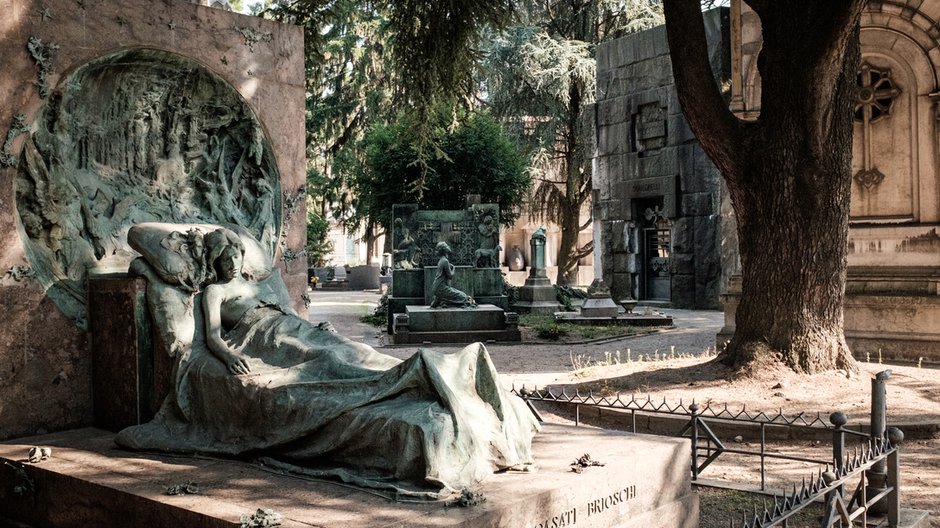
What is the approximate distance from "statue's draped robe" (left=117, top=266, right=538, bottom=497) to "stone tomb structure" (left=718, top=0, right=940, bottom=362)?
8533 millimetres

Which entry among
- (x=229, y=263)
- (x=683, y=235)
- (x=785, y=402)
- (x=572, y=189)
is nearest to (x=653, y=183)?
(x=683, y=235)

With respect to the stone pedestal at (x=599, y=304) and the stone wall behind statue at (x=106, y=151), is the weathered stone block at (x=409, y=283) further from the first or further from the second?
the stone wall behind statue at (x=106, y=151)

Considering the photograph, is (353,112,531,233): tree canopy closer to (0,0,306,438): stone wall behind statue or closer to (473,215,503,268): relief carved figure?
(473,215,503,268): relief carved figure

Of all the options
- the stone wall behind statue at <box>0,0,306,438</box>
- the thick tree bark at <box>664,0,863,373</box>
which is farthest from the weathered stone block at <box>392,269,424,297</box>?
the stone wall behind statue at <box>0,0,306,438</box>

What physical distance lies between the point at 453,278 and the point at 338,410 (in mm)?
15473

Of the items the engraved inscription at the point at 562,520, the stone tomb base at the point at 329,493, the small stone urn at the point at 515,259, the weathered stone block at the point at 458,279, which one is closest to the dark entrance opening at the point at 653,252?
the weathered stone block at the point at 458,279

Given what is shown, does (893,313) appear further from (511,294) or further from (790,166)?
(511,294)

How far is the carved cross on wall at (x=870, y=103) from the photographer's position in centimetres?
1234

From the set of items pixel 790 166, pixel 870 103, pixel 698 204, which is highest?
pixel 870 103

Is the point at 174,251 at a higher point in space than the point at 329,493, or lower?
higher

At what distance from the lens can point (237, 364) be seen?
503cm

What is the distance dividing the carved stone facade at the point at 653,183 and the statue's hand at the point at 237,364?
61.1 ft

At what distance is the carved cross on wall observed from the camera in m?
12.3

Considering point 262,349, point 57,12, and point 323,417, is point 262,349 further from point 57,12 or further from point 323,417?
point 57,12
